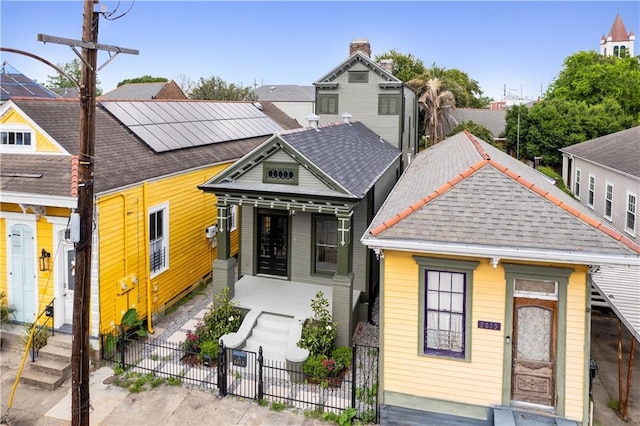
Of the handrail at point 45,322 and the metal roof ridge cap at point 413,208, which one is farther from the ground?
the metal roof ridge cap at point 413,208

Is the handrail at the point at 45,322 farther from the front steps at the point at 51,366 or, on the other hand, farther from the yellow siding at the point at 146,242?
the yellow siding at the point at 146,242

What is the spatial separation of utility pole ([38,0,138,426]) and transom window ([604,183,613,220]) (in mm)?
19212

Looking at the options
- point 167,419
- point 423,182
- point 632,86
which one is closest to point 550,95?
point 632,86

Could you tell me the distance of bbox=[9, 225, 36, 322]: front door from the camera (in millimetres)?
12188

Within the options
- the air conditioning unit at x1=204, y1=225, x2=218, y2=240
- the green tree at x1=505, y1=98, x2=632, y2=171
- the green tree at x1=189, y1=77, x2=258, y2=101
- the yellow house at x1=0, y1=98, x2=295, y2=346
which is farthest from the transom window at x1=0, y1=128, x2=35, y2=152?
the green tree at x1=189, y1=77, x2=258, y2=101

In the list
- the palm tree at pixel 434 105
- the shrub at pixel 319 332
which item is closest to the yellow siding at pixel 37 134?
the shrub at pixel 319 332

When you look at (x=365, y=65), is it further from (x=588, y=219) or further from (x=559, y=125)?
(x=559, y=125)

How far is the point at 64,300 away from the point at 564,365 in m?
11.5

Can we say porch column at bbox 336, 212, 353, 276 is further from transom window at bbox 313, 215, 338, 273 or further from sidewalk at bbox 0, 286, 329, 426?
sidewalk at bbox 0, 286, 329, 426

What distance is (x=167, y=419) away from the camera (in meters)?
9.62

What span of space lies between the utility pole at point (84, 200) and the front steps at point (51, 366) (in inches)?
146

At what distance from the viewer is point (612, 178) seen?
1944 cm

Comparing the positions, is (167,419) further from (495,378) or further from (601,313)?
(601,313)

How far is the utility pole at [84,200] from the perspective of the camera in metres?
7.21
